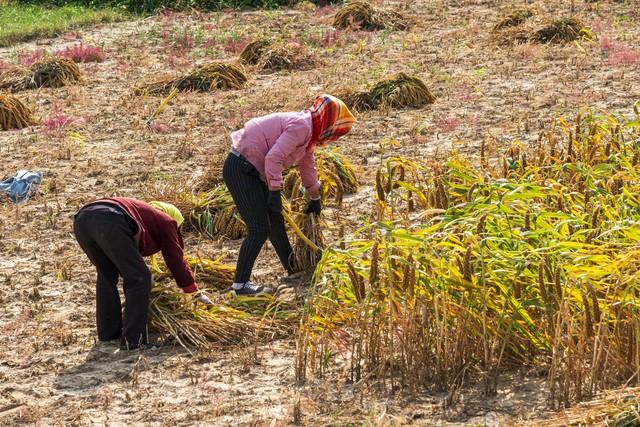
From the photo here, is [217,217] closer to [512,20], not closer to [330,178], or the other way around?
[330,178]

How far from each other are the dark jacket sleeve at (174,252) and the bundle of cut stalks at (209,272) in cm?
66

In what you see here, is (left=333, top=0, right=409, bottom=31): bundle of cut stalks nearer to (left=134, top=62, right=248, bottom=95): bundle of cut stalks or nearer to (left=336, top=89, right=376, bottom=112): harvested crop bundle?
(left=134, top=62, right=248, bottom=95): bundle of cut stalks

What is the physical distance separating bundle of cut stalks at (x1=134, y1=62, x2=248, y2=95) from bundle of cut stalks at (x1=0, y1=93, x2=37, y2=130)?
1544mm

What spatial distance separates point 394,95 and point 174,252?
5841 mm

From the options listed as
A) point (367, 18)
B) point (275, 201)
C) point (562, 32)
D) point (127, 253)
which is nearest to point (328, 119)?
point (275, 201)

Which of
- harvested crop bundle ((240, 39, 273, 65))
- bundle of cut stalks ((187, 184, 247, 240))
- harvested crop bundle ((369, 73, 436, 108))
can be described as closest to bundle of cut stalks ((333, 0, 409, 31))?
harvested crop bundle ((240, 39, 273, 65))

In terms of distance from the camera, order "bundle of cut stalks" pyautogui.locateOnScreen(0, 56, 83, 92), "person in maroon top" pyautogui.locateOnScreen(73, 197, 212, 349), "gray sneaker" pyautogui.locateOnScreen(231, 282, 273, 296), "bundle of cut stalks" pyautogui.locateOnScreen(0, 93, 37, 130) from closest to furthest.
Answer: "person in maroon top" pyautogui.locateOnScreen(73, 197, 212, 349) → "gray sneaker" pyautogui.locateOnScreen(231, 282, 273, 296) → "bundle of cut stalks" pyautogui.locateOnScreen(0, 93, 37, 130) → "bundle of cut stalks" pyautogui.locateOnScreen(0, 56, 83, 92)

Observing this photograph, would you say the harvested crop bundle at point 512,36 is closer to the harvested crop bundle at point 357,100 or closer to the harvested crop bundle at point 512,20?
the harvested crop bundle at point 512,20

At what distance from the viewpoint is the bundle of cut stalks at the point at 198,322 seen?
674 centimetres

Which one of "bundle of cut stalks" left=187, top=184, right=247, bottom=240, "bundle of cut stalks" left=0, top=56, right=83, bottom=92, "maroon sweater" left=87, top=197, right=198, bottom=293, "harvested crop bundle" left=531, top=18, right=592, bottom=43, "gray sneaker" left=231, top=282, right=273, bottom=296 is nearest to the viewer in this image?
"maroon sweater" left=87, top=197, right=198, bottom=293

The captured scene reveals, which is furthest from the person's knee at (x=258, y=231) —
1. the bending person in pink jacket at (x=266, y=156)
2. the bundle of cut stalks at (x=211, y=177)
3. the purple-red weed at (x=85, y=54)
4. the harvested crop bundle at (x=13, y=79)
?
the purple-red weed at (x=85, y=54)

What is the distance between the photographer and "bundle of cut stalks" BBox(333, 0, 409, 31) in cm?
1727

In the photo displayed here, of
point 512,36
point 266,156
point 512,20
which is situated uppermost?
point 266,156

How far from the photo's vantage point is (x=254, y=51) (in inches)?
609
